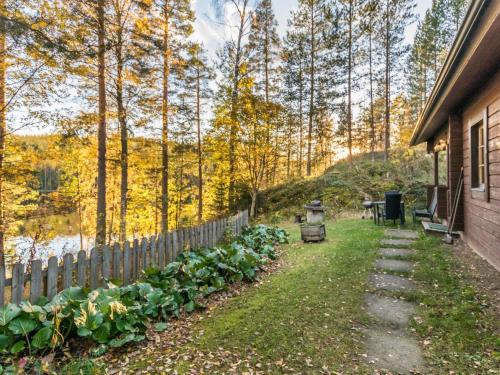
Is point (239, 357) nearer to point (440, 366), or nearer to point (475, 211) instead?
point (440, 366)

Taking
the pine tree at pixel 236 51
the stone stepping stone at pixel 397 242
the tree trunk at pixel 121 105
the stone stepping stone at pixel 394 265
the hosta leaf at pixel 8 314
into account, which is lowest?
the stone stepping stone at pixel 394 265

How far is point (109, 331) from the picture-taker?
2525 mm

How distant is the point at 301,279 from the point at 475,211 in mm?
3493

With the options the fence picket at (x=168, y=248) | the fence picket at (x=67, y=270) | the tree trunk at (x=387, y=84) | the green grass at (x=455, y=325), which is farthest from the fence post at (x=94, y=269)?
the tree trunk at (x=387, y=84)

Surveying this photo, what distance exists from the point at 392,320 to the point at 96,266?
3.49 metres

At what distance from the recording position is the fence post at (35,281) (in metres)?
2.88

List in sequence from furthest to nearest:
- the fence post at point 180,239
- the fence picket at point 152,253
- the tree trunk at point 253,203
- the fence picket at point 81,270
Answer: the tree trunk at point 253,203 < the fence post at point 180,239 < the fence picket at point 152,253 < the fence picket at point 81,270

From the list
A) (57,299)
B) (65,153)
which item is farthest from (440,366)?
(65,153)

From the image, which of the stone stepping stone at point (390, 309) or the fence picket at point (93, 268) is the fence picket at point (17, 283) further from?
the stone stepping stone at point (390, 309)

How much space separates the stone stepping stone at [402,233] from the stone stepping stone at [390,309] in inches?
149

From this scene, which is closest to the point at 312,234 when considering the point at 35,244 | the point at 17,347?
the point at 35,244

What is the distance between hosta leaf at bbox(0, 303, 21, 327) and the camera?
234 cm

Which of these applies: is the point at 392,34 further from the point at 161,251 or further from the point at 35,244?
the point at 35,244

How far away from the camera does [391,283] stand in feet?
12.9
